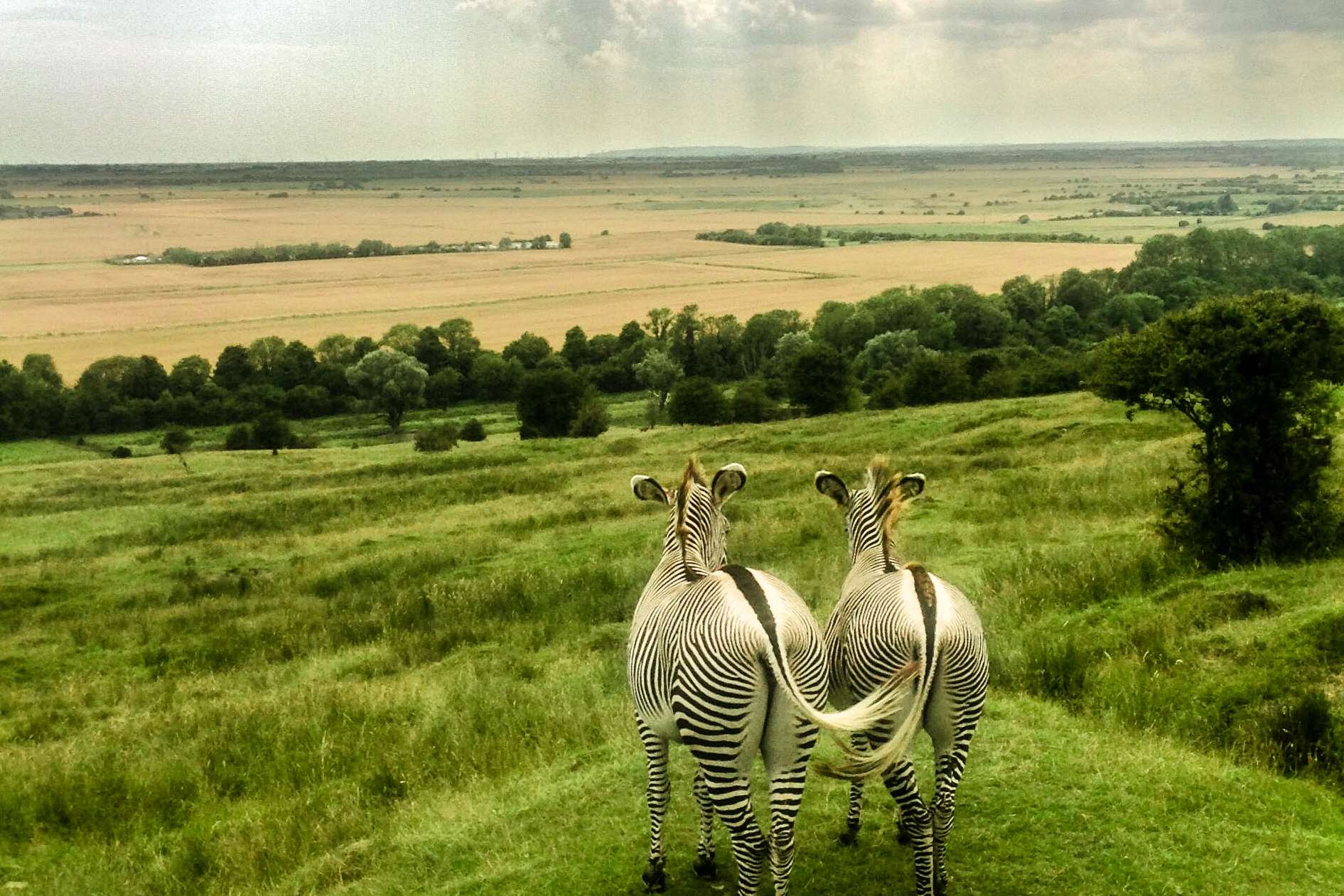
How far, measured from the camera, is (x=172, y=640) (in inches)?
717

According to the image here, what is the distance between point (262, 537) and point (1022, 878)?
24.1m

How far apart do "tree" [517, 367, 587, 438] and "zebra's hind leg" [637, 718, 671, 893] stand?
4812 centimetres

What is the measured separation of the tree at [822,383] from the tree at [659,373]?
22290 millimetres

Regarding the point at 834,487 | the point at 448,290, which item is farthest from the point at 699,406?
the point at 448,290

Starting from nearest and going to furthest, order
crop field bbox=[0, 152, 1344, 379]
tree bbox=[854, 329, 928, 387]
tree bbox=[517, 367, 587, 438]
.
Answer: tree bbox=[517, 367, 587, 438], tree bbox=[854, 329, 928, 387], crop field bbox=[0, 152, 1344, 379]

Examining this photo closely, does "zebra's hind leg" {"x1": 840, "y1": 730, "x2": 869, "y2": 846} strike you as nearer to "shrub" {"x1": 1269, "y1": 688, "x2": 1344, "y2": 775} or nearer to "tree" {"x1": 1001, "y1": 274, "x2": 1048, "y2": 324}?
"shrub" {"x1": 1269, "y1": 688, "x2": 1344, "y2": 775}

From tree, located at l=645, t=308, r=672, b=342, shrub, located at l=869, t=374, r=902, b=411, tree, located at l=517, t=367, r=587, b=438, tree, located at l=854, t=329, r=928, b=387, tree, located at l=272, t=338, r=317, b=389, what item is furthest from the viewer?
tree, located at l=645, t=308, r=672, b=342

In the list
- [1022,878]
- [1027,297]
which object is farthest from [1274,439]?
[1027,297]

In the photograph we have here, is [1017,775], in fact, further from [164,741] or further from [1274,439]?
[164,741]

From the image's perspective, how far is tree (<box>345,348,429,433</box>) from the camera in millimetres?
71375

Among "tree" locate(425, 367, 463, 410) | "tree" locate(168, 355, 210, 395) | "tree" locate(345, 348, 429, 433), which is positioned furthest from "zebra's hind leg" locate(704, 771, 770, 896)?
"tree" locate(168, 355, 210, 395)

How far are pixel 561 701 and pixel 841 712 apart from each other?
705 cm

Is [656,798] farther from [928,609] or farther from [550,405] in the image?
[550,405]

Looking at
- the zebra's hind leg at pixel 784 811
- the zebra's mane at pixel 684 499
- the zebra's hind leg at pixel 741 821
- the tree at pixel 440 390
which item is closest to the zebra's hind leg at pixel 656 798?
the zebra's hind leg at pixel 741 821
